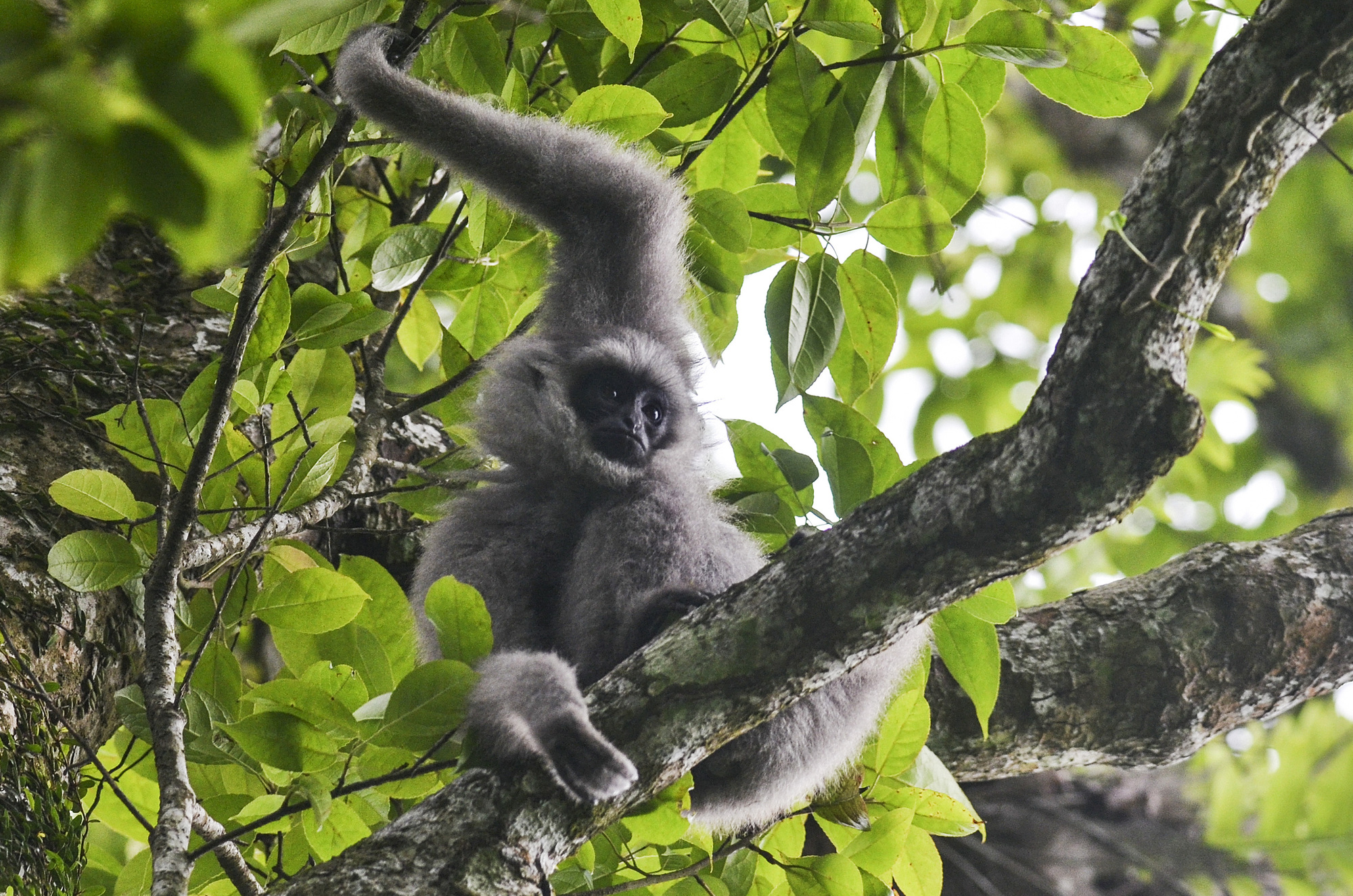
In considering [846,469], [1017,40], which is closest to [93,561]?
[846,469]

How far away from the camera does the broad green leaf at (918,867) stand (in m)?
3.11

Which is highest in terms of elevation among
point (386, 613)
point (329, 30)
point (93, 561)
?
point (329, 30)

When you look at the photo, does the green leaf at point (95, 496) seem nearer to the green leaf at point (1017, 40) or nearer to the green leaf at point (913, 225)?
the green leaf at point (913, 225)

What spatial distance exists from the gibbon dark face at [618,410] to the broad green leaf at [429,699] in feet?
5.21

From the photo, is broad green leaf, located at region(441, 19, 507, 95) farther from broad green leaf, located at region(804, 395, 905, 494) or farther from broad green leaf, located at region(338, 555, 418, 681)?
broad green leaf, located at region(338, 555, 418, 681)

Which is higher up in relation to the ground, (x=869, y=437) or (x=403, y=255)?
(x=403, y=255)

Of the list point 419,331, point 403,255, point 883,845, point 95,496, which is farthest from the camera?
point 419,331

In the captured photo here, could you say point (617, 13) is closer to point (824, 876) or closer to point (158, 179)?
point (158, 179)

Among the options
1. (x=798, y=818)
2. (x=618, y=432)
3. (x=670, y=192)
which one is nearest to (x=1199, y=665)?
(x=798, y=818)

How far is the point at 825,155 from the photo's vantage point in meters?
3.08

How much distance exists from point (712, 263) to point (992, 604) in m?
1.66

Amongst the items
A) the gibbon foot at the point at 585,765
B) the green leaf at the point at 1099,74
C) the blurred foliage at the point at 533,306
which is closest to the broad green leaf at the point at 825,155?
the blurred foliage at the point at 533,306

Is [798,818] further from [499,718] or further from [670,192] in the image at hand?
[670,192]

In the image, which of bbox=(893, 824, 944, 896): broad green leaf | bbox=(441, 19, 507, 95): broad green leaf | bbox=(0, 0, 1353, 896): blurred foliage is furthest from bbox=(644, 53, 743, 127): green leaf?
bbox=(893, 824, 944, 896): broad green leaf
